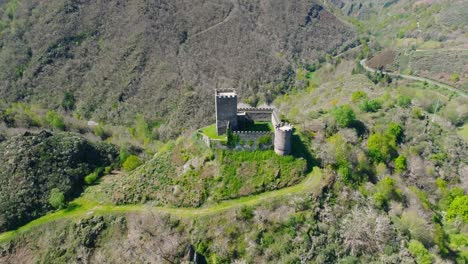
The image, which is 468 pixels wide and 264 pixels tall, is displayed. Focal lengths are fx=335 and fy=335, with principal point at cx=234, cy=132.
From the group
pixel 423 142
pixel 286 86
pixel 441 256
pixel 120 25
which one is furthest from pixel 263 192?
pixel 120 25

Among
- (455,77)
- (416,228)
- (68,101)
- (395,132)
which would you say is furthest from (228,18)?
(416,228)

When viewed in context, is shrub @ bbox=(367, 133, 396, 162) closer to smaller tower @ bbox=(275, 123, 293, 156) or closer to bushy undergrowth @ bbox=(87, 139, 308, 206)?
bushy undergrowth @ bbox=(87, 139, 308, 206)

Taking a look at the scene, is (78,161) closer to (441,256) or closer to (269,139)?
(269,139)


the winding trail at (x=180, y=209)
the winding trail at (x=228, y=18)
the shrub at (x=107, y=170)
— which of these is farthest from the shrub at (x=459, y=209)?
the winding trail at (x=228, y=18)

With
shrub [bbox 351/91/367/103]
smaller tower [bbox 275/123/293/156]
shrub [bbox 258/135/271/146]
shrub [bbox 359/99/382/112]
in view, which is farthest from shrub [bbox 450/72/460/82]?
shrub [bbox 258/135/271/146]

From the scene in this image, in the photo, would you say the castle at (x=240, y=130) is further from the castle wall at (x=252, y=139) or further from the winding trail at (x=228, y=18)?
the winding trail at (x=228, y=18)
